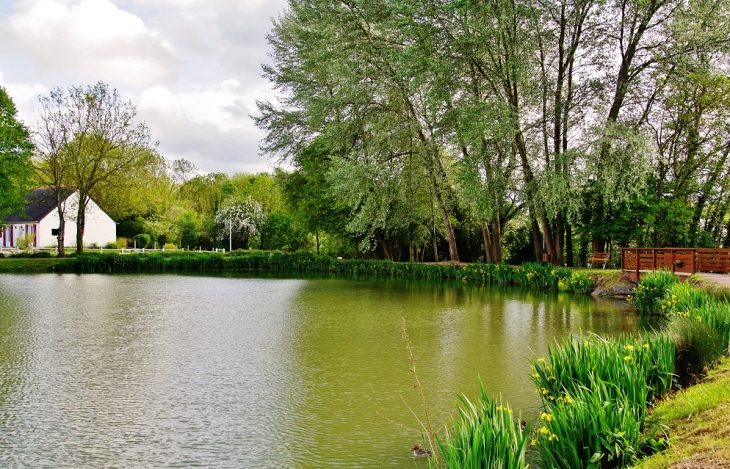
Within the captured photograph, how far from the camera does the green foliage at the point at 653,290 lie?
12266 mm

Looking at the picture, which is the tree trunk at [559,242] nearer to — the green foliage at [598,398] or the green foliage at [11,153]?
the green foliage at [598,398]

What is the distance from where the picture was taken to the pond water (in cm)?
475

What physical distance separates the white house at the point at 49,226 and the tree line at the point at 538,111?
30.7m

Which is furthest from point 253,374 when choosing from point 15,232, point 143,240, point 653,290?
point 15,232

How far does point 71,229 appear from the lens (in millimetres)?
45031

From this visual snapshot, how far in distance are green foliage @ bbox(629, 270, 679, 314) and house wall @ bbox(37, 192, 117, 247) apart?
1638 inches

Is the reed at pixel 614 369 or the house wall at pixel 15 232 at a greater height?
the house wall at pixel 15 232

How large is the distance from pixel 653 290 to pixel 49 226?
45.8 meters

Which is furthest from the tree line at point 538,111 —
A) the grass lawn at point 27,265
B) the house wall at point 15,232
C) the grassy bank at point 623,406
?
the house wall at point 15,232

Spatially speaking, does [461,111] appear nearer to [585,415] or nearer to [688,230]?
[688,230]

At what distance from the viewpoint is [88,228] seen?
151ft

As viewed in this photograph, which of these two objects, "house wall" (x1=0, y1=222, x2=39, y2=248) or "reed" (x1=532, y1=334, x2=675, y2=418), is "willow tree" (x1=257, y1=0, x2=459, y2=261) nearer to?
"reed" (x1=532, y1=334, x2=675, y2=418)

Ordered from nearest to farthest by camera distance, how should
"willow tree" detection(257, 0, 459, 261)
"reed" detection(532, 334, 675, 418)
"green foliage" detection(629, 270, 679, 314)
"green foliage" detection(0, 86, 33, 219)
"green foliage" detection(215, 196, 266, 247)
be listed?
"reed" detection(532, 334, 675, 418)
"green foliage" detection(629, 270, 679, 314)
"willow tree" detection(257, 0, 459, 261)
"green foliage" detection(0, 86, 33, 219)
"green foliage" detection(215, 196, 266, 247)

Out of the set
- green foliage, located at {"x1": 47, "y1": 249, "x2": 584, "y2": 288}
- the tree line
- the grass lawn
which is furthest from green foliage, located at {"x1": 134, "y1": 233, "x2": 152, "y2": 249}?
the tree line
